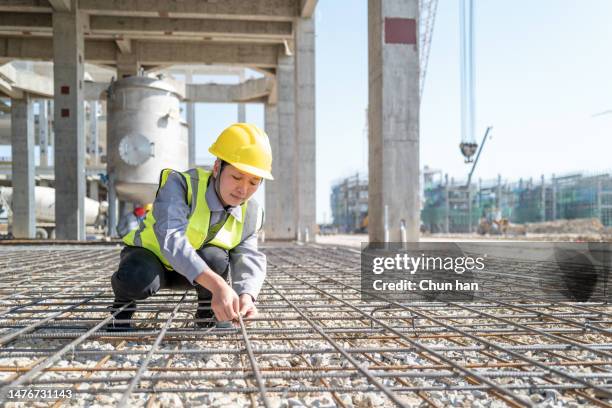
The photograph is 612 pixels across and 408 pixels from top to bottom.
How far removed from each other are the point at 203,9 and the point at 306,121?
13.3 feet

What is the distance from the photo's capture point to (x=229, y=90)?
22.6 metres

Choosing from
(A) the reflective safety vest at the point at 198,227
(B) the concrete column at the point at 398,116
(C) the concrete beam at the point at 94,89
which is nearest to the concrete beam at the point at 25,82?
(C) the concrete beam at the point at 94,89

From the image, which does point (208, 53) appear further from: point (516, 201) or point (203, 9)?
point (516, 201)

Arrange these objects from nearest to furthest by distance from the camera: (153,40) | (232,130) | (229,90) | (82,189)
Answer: (232,130) → (82,189) → (153,40) → (229,90)

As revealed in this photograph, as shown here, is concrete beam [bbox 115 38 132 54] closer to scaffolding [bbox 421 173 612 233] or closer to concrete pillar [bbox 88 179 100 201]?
concrete pillar [bbox 88 179 100 201]

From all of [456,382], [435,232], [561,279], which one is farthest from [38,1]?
[435,232]

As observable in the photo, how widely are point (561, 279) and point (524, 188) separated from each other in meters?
28.4

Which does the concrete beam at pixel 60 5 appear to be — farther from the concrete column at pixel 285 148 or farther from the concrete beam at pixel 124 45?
the concrete column at pixel 285 148

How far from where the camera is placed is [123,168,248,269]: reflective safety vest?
2.76 meters

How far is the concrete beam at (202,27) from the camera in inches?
621

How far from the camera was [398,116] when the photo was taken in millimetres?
8445

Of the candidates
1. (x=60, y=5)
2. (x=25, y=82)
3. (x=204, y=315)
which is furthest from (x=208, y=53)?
(x=204, y=315)

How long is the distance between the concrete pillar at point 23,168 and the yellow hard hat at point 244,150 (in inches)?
725

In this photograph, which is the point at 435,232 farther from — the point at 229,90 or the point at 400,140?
the point at 400,140
